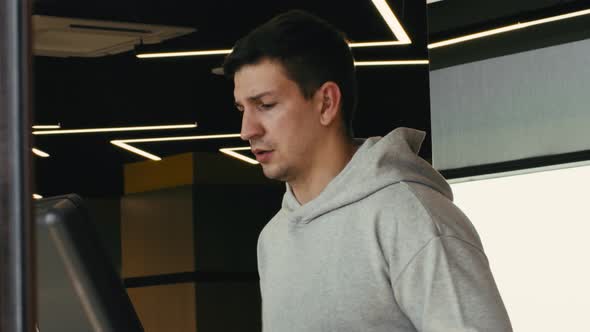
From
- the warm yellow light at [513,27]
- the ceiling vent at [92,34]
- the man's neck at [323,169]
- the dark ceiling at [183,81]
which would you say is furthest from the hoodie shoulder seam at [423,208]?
the ceiling vent at [92,34]

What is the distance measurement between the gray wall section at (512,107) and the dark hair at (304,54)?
3.93ft

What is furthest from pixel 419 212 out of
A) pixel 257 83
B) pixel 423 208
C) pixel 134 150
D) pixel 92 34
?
pixel 134 150

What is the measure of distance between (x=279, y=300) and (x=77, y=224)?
0.83 meters

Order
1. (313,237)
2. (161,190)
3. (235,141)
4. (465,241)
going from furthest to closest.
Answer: (161,190), (235,141), (313,237), (465,241)

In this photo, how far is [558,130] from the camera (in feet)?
9.35

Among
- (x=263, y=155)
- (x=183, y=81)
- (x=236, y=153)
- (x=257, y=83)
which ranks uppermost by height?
(x=183, y=81)

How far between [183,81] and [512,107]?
6631mm

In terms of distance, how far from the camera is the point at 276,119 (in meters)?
1.64

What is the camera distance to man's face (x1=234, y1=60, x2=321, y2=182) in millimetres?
1621

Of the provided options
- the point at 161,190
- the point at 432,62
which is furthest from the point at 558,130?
the point at 161,190

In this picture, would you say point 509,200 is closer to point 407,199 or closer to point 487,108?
point 487,108

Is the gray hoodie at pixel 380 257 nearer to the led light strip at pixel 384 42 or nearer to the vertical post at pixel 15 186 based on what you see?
the vertical post at pixel 15 186

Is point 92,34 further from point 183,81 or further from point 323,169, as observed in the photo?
point 323,169

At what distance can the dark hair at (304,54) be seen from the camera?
5.62 ft
